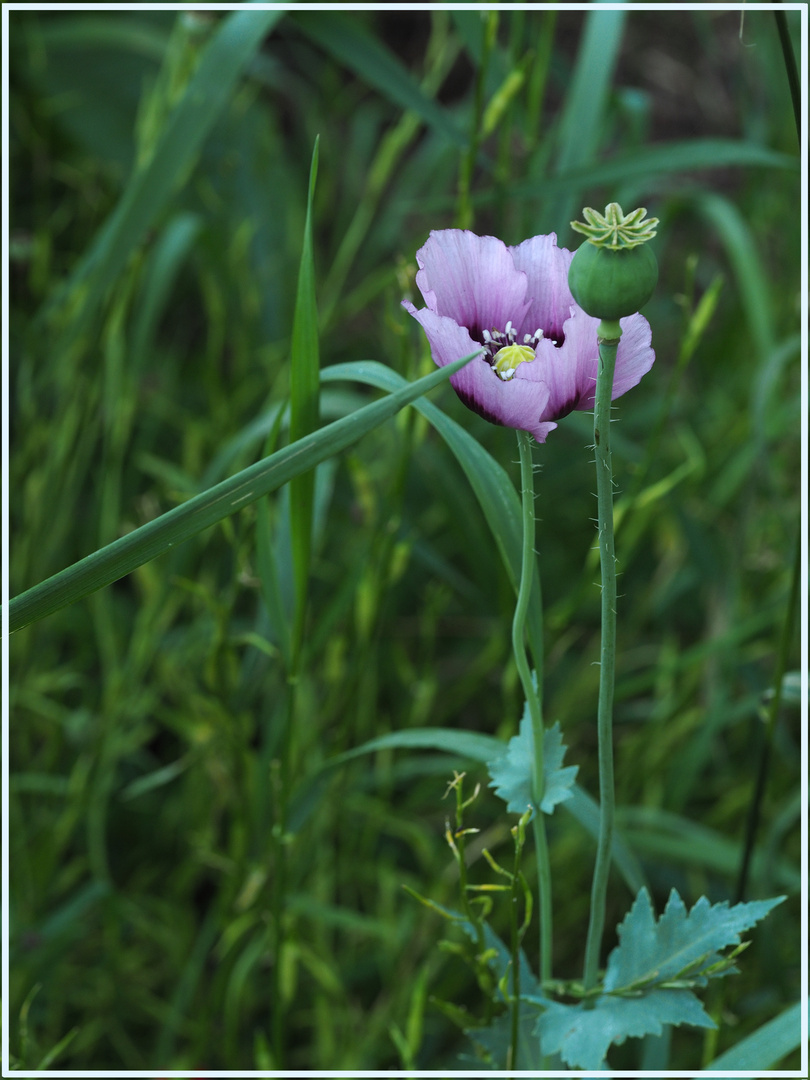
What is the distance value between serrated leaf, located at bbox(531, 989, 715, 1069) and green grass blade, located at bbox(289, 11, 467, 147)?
486mm

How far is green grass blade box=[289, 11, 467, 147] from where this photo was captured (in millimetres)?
637

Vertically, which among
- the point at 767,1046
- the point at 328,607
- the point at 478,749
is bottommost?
the point at 767,1046

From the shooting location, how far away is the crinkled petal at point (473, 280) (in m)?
0.29

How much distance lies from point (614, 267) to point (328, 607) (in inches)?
15.7

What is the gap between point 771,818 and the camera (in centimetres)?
74

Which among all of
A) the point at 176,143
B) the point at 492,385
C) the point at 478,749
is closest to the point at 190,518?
the point at 492,385

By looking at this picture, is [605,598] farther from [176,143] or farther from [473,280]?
[176,143]

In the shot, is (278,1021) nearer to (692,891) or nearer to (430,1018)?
(430,1018)

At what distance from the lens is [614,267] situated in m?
0.25

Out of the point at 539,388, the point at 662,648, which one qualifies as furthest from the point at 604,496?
the point at 662,648

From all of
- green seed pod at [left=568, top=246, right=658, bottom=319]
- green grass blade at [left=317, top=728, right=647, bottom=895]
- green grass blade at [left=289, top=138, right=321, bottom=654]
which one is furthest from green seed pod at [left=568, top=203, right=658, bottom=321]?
green grass blade at [left=317, top=728, right=647, bottom=895]

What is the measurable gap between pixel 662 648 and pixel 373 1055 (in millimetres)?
378

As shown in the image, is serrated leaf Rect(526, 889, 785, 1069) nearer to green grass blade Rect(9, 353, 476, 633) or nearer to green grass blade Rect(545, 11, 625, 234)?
green grass blade Rect(9, 353, 476, 633)

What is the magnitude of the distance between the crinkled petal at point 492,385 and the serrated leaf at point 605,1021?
0.18m
